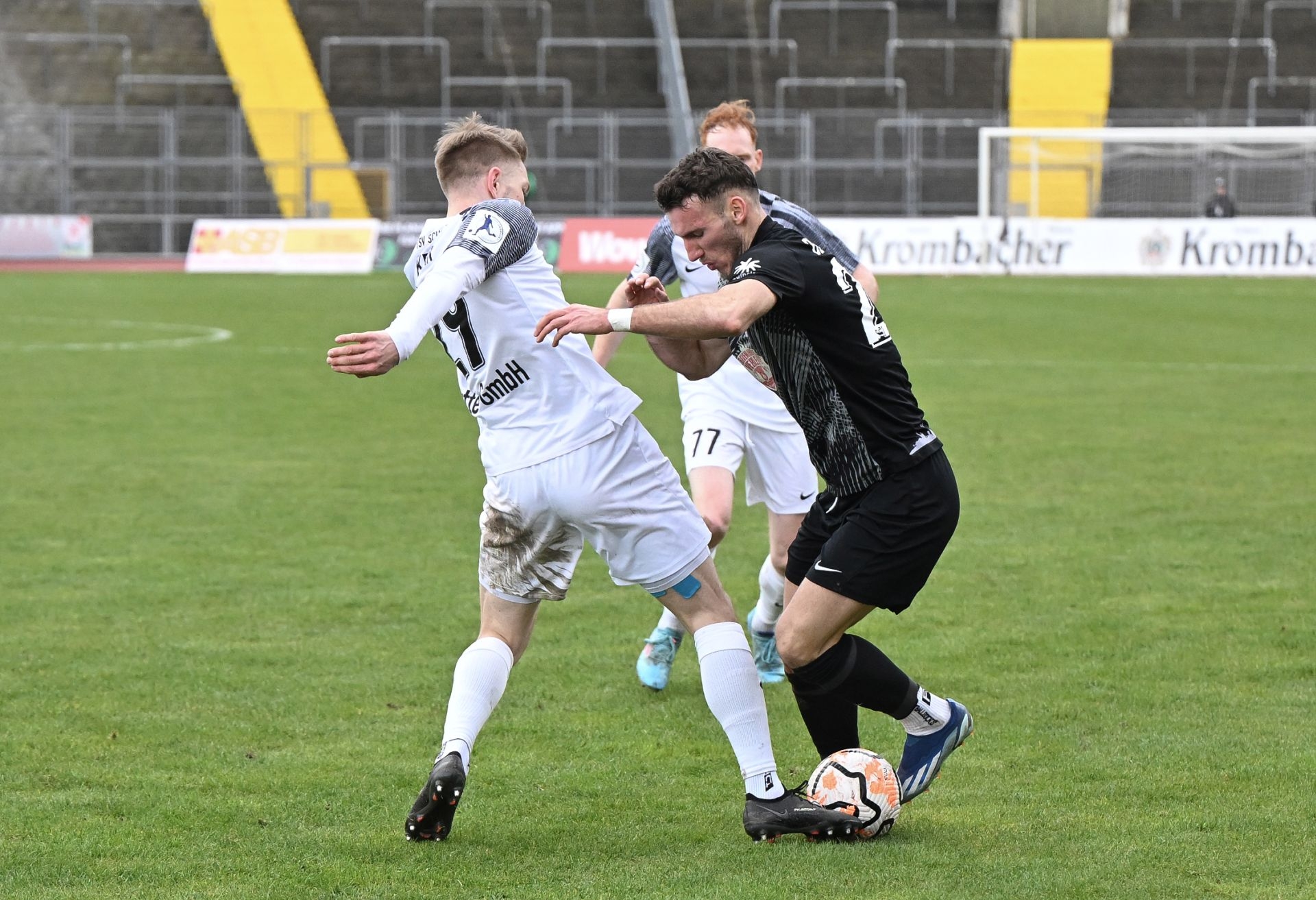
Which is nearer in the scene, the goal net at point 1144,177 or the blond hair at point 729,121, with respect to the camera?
the blond hair at point 729,121

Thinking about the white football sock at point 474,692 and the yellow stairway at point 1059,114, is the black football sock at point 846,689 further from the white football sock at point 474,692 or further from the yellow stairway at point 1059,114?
the yellow stairway at point 1059,114

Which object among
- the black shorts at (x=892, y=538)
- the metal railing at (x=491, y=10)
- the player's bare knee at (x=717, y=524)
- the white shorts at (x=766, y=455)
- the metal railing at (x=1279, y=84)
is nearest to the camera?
the black shorts at (x=892, y=538)

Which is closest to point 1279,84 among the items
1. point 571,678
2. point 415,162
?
point 415,162

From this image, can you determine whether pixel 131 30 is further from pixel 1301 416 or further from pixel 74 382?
pixel 1301 416

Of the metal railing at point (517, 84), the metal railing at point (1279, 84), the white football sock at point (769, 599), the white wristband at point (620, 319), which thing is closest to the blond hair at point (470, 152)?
the white wristband at point (620, 319)

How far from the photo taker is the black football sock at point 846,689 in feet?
16.9

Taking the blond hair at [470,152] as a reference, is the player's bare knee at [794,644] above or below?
below

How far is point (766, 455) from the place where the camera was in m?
7.31

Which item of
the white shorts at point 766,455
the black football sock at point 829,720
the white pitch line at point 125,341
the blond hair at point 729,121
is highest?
the blond hair at point 729,121

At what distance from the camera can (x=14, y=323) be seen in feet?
76.9

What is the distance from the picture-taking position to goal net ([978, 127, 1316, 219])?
36.6 m

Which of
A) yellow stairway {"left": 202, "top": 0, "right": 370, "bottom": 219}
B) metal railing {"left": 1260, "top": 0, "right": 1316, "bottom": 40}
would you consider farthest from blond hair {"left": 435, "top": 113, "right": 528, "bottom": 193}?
metal railing {"left": 1260, "top": 0, "right": 1316, "bottom": 40}

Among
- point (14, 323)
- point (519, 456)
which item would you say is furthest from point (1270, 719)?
point (14, 323)

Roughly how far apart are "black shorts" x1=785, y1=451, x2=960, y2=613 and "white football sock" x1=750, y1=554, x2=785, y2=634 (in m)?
1.97
